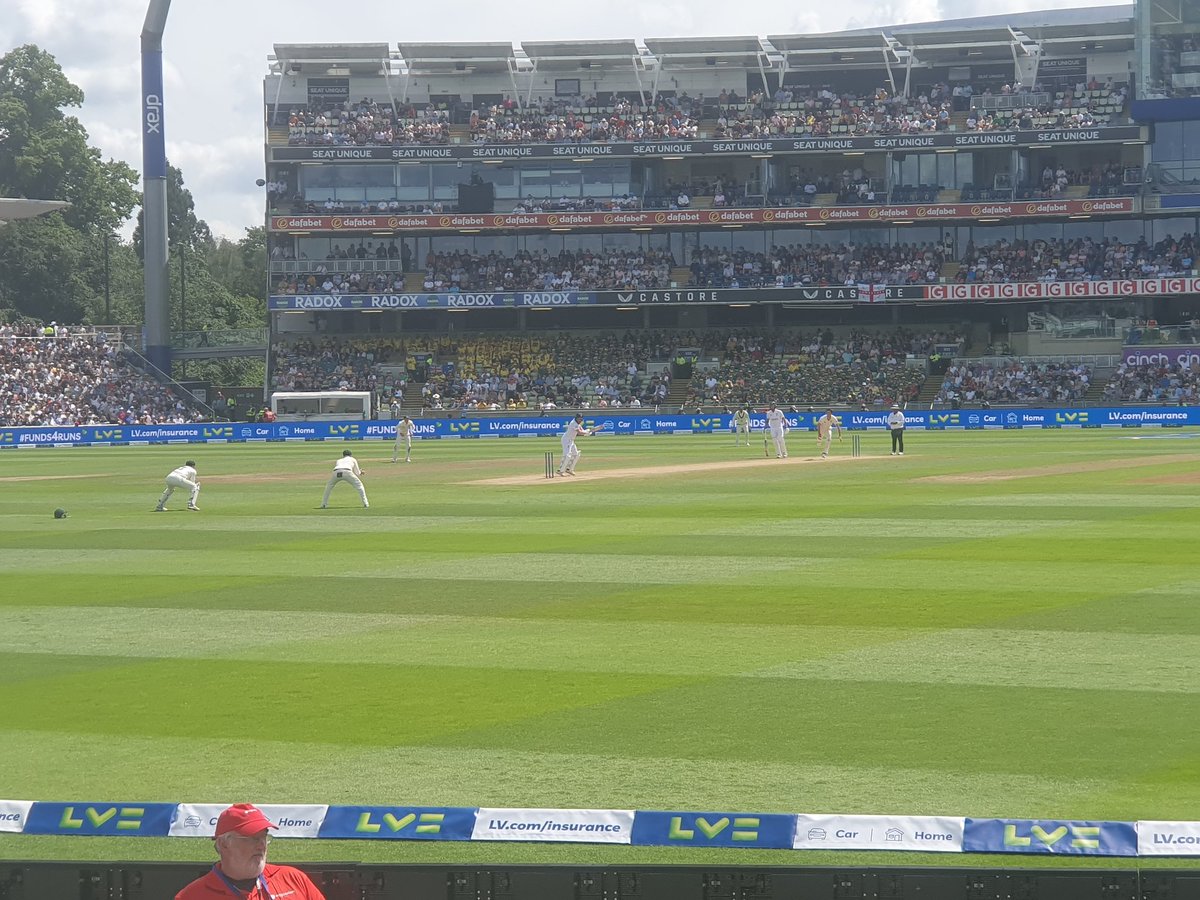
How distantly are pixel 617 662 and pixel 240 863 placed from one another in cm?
926

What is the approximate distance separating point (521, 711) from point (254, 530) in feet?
56.1

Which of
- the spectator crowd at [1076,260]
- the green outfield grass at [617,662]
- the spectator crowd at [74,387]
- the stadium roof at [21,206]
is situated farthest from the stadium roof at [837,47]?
the green outfield grass at [617,662]

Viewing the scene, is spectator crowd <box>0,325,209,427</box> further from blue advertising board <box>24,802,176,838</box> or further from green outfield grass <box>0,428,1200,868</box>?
blue advertising board <box>24,802,176,838</box>

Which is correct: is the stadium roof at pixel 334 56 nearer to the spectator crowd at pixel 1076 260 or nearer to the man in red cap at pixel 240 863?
the spectator crowd at pixel 1076 260

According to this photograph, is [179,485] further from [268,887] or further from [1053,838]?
[268,887]

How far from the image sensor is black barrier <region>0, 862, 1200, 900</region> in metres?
Result: 6.75

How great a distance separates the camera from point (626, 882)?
696cm

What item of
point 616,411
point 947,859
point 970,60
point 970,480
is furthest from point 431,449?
point 947,859

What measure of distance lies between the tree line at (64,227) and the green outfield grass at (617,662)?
284 ft

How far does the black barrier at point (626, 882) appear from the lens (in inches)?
266

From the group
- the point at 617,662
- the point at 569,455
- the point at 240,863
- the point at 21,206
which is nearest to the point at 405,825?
the point at 240,863

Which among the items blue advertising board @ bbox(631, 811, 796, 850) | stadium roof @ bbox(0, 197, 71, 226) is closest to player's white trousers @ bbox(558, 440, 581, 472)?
stadium roof @ bbox(0, 197, 71, 226)

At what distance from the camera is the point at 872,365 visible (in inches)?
3191

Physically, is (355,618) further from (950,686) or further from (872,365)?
(872,365)
